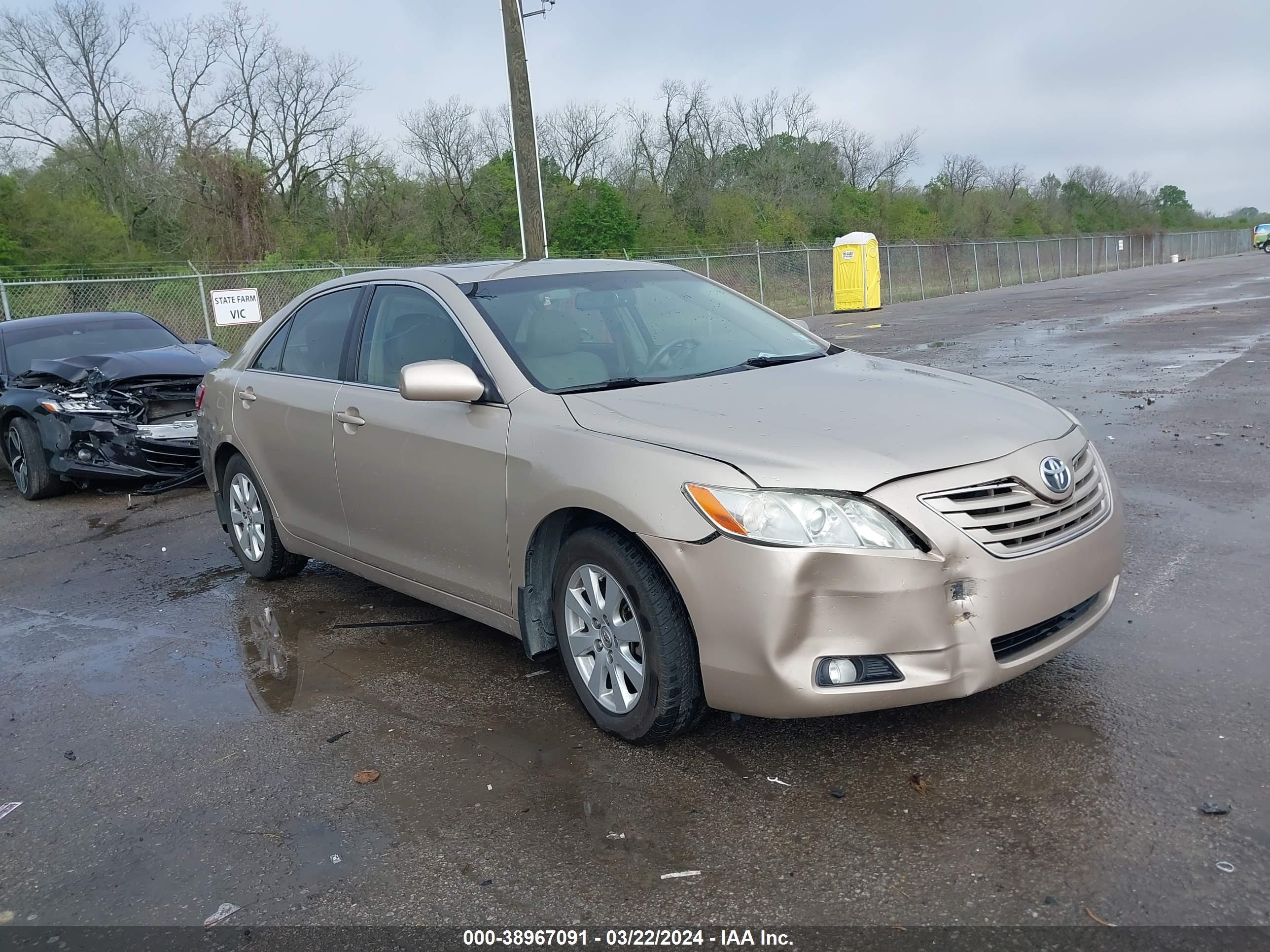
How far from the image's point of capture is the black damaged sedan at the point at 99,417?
8797 mm

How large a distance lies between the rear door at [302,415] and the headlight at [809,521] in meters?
2.50

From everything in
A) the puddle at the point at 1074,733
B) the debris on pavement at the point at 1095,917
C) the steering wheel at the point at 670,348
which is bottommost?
the debris on pavement at the point at 1095,917

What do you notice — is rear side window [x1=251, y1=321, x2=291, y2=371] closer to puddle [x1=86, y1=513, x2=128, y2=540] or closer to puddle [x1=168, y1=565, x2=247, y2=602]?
puddle [x1=168, y1=565, x2=247, y2=602]

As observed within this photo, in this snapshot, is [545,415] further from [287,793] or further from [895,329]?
[895,329]

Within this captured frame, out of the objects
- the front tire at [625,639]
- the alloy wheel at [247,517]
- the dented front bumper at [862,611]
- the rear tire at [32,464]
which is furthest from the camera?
the rear tire at [32,464]

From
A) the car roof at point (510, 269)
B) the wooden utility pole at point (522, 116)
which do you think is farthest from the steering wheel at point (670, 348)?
the wooden utility pole at point (522, 116)

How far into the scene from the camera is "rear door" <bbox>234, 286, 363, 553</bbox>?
5.07m

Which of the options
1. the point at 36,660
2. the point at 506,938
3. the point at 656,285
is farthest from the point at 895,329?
the point at 506,938

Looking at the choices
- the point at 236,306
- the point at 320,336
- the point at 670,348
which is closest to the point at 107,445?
the point at 320,336

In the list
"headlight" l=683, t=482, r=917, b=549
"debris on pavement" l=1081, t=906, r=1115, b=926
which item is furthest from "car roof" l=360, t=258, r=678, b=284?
"debris on pavement" l=1081, t=906, r=1115, b=926

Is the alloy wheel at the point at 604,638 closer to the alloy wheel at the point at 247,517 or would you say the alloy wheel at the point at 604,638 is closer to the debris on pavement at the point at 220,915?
the debris on pavement at the point at 220,915

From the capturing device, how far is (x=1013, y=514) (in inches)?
127

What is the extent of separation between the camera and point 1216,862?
107 inches

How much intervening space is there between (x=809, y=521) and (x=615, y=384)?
4.13 ft
